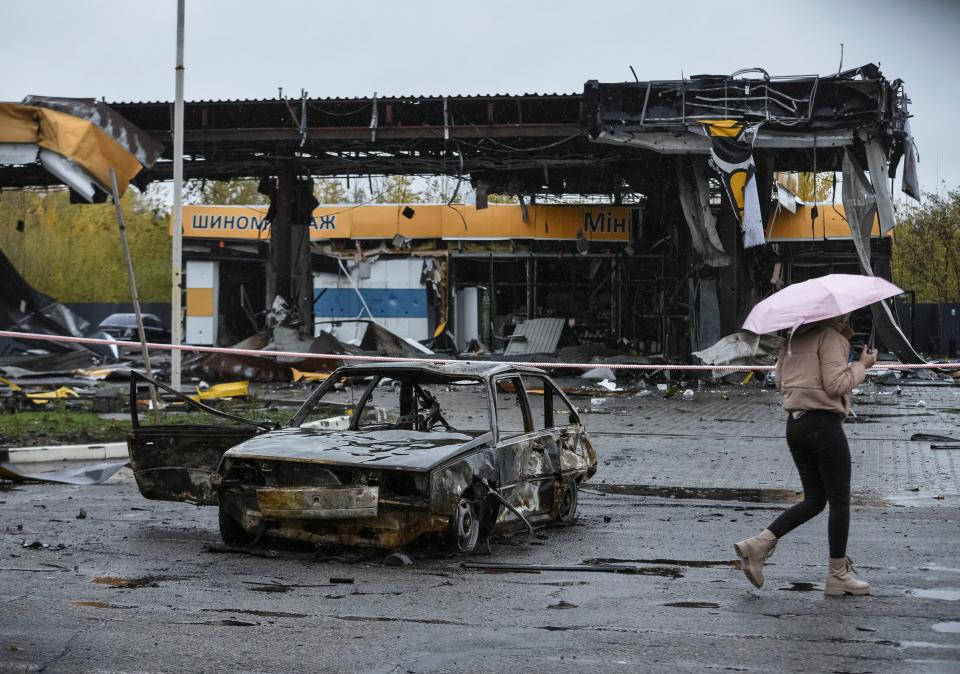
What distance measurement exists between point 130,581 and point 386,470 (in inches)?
62.6

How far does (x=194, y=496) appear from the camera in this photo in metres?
8.98

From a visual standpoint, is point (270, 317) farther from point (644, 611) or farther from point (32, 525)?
point (644, 611)

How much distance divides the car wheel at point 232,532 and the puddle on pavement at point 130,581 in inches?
39.1

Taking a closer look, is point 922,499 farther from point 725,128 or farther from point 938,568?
point 725,128

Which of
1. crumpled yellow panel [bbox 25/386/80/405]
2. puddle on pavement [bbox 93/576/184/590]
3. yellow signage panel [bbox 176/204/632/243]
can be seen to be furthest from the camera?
yellow signage panel [bbox 176/204/632/243]

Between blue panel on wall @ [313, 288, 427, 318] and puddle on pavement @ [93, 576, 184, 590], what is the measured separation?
108ft

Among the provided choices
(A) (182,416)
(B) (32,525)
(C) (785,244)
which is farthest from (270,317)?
(B) (32,525)

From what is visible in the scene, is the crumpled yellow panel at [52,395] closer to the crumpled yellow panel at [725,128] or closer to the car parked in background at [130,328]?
the crumpled yellow panel at [725,128]

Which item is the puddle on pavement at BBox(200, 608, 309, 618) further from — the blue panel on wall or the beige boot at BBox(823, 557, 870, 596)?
the blue panel on wall

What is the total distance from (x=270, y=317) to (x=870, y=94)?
49.4 feet

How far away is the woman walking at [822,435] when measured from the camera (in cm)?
664

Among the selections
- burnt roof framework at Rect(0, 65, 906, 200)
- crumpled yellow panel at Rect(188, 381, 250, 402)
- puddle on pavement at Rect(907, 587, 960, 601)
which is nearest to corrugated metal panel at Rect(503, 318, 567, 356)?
burnt roof framework at Rect(0, 65, 906, 200)

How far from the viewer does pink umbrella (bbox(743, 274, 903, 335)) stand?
22.0ft

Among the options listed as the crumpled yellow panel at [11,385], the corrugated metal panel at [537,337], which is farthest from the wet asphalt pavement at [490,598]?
the corrugated metal panel at [537,337]
